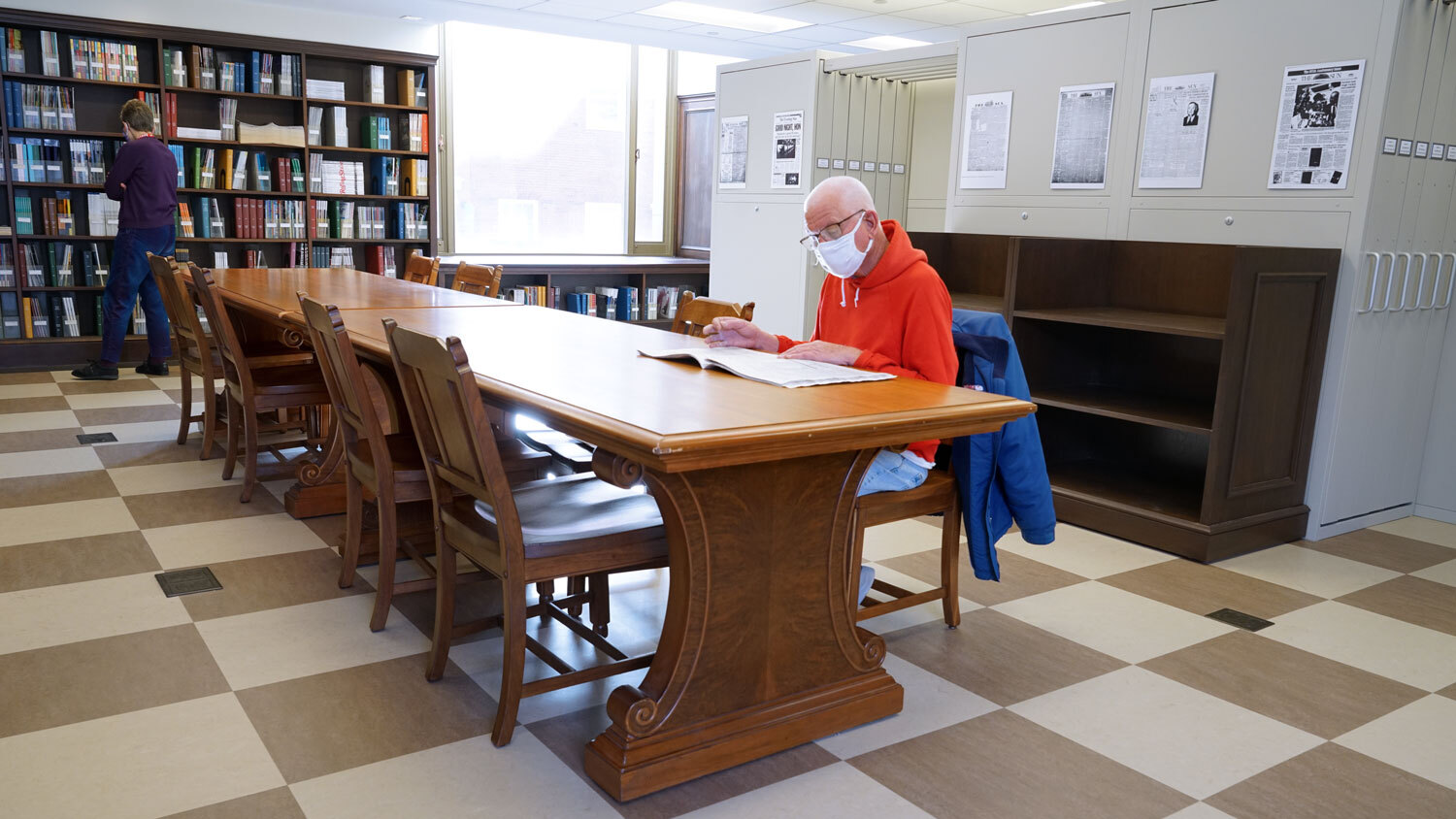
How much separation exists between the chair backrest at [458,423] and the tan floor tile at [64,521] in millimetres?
1898

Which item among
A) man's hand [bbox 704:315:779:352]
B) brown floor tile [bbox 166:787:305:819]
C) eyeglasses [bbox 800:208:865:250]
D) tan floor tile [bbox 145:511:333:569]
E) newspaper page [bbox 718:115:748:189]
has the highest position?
newspaper page [bbox 718:115:748:189]

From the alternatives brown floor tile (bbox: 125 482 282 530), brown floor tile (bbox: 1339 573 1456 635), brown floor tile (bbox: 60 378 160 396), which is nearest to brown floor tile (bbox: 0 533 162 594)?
brown floor tile (bbox: 125 482 282 530)

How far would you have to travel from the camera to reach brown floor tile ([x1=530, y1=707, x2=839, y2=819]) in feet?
6.44

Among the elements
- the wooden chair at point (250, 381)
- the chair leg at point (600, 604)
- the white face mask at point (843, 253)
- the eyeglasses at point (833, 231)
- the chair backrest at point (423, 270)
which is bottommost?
the chair leg at point (600, 604)

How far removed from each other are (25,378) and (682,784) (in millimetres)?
5940

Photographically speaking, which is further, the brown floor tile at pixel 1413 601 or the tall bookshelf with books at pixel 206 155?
the tall bookshelf with books at pixel 206 155

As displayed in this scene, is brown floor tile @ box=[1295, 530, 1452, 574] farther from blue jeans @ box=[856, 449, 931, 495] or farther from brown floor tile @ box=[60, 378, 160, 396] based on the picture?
brown floor tile @ box=[60, 378, 160, 396]

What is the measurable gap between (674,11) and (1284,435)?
5427mm

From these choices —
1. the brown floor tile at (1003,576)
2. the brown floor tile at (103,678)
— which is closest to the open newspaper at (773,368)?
the brown floor tile at (1003,576)

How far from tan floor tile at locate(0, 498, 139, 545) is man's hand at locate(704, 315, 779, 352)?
221 centimetres

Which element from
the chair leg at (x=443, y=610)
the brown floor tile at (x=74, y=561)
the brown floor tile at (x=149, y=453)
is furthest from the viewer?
the brown floor tile at (x=149, y=453)

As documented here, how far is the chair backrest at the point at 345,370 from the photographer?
97.1 inches

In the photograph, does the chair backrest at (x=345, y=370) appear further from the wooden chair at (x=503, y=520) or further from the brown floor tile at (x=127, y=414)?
the brown floor tile at (x=127, y=414)

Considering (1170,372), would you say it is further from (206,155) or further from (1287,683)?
(206,155)
